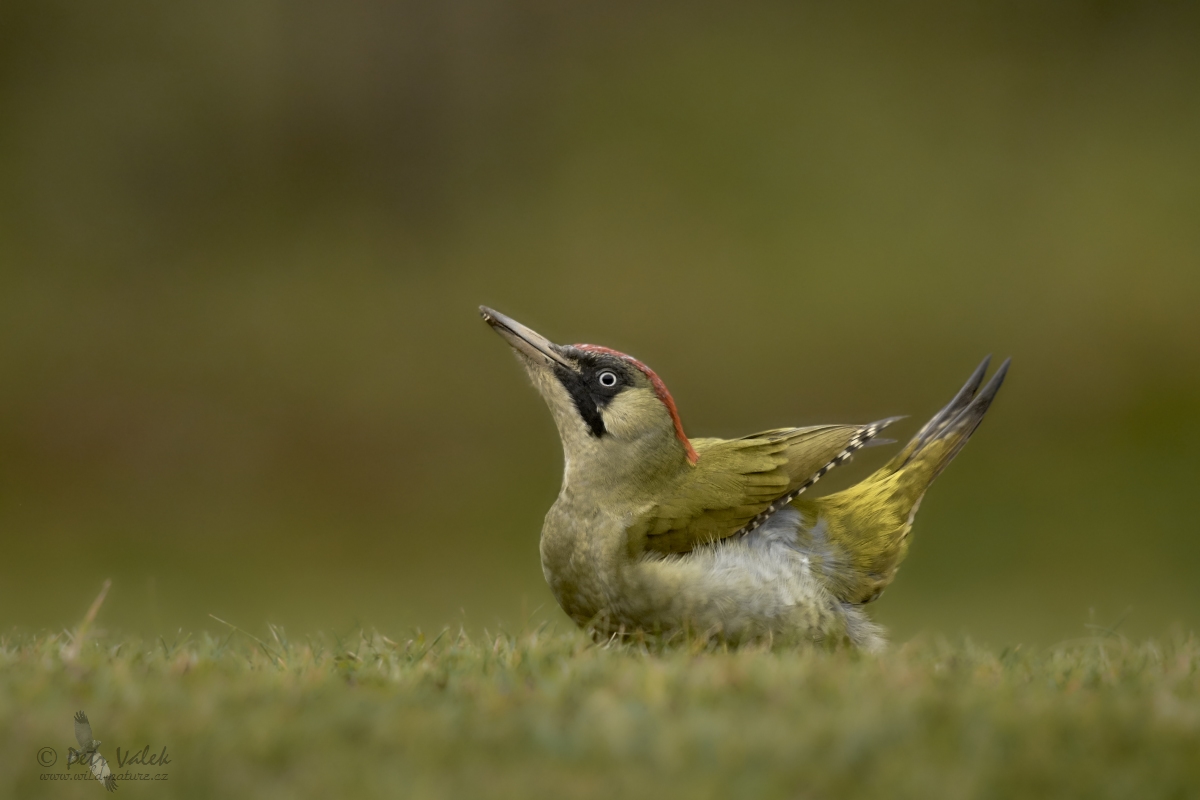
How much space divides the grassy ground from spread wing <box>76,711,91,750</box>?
1.2 inches

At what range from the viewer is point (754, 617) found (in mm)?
3930

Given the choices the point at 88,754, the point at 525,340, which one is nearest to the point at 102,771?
the point at 88,754

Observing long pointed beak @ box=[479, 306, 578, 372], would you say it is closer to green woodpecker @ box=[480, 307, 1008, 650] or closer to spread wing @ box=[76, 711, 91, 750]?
green woodpecker @ box=[480, 307, 1008, 650]

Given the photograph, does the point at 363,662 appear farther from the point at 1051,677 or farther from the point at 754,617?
the point at 1051,677

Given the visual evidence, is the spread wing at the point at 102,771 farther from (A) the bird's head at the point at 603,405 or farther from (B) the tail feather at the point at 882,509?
(B) the tail feather at the point at 882,509

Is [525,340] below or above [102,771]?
above

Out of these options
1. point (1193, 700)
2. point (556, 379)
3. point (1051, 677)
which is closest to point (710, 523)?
point (556, 379)

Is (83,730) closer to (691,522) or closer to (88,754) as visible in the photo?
(88,754)

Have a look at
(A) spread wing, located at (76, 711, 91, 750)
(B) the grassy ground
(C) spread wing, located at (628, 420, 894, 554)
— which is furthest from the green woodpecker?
(A) spread wing, located at (76, 711, 91, 750)

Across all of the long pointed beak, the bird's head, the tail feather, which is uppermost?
the long pointed beak

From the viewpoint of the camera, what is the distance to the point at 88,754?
245 centimetres

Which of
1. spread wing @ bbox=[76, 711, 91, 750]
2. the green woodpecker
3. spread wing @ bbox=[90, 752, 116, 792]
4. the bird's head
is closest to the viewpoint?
spread wing @ bbox=[90, 752, 116, 792]

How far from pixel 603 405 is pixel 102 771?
7.39ft

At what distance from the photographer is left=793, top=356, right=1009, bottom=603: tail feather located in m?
4.33
